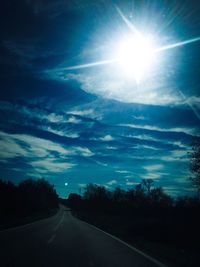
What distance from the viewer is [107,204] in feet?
322

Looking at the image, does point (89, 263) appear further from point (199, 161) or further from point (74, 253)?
point (199, 161)

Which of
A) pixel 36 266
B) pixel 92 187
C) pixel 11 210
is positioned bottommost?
pixel 36 266

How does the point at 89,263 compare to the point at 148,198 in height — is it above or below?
below

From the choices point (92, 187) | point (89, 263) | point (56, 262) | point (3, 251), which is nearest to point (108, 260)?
point (89, 263)

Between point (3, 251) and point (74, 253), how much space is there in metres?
2.61

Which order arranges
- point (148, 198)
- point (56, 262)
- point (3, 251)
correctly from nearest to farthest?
point (56, 262) < point (3, 251) < point (148, 198)

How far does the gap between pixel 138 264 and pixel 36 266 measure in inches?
126

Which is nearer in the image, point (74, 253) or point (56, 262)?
point (56, 262)

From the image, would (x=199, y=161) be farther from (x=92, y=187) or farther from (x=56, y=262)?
(x=92, y=187)

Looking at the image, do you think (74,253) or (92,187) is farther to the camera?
(92,187)

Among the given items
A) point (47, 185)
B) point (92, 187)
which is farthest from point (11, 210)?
point (47, 185)

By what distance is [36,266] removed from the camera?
7891mm

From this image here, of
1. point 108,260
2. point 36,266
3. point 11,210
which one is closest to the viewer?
point 36,266

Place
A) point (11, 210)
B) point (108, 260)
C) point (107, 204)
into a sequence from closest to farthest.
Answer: point (108, 260) < point (11, 210) < point (107, 204)
